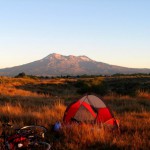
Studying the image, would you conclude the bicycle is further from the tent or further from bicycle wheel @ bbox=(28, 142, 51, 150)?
the tent

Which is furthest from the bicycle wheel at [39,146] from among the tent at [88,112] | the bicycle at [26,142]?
the tent at [88,112]

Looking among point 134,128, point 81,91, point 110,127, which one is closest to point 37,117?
point 110,127

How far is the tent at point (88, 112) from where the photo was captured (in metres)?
10.8

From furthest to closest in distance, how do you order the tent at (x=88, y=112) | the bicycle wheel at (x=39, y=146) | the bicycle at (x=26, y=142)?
the tent at (x=88, y=112)
the bicycle at (x=26, y=142)
the bicycle wheel at (x=39, y=146)

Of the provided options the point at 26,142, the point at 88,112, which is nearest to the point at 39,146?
the point at 26,142

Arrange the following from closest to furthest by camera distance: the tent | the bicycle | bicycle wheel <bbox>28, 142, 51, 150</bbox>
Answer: bicycle wheel <bbox>28, 142, 51, 150</bbox> < the bicycle < the tent

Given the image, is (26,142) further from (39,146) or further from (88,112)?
(88,112)

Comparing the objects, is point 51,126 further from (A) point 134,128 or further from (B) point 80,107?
(A) point 134,128

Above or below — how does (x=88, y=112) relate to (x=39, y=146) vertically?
above

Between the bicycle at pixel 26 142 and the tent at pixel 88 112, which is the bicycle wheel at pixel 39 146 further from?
the tent at pixel 88 112

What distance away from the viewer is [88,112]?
36.6 ft

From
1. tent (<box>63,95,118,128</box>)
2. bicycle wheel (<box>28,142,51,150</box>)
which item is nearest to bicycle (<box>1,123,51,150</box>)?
bicycle wheel (<box>28,142,51,150</box>)

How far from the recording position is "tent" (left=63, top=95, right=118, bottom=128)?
10802 millimetres

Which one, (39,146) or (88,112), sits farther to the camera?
(88,112)
